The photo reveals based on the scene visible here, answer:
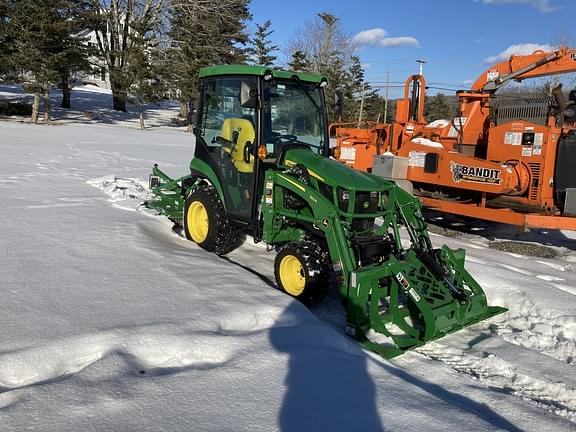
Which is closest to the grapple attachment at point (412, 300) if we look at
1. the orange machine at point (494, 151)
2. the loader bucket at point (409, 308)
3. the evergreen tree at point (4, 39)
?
the loader bucket at point (409, 308)

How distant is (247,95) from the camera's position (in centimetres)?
499

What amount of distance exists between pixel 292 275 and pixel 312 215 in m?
0.64

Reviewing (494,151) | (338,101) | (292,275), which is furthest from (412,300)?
(494,151)

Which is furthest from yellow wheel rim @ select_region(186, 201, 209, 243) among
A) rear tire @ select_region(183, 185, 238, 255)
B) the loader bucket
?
the loader bucket

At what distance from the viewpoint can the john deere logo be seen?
8134mm

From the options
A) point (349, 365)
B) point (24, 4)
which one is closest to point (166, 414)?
point (349, 365)

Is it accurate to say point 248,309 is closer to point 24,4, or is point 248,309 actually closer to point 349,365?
point 349,365

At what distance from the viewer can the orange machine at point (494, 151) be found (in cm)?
790

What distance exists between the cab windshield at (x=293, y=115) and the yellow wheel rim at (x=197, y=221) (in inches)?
54.4

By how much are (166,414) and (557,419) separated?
94.7 inches

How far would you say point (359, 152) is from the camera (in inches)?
420

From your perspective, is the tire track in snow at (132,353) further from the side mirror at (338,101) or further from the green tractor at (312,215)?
the side mirror at (338,101)

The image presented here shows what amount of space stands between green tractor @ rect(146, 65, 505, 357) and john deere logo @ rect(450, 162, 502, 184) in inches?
136

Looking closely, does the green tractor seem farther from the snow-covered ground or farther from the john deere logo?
the john deere logo
